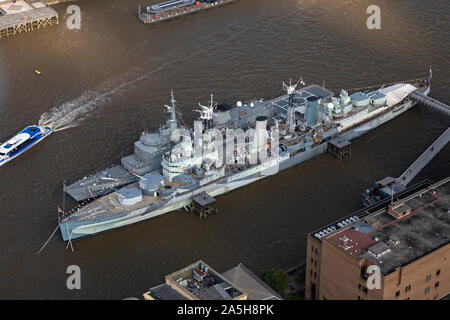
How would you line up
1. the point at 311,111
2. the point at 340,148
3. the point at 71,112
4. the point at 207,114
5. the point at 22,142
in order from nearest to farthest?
1. the point at 207,114
2. the point at 340,148
3. the point at 22,142
4. the point at 311,111
5. the point at 71,112

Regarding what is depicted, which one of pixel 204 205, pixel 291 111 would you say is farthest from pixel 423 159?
pixel 204 205

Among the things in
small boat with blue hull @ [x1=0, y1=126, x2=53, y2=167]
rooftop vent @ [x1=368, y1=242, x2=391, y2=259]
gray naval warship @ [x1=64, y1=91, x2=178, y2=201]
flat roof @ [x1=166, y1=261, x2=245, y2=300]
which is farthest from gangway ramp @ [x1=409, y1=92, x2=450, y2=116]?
flat roof @ [x1=166, y1=261, x2=245, y2=300]

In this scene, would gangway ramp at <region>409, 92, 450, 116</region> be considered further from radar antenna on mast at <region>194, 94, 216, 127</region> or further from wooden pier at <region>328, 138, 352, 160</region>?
radar antenna on mast at <region>194, 94, 216, 127</region>

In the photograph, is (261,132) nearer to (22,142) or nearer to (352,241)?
(352,241)

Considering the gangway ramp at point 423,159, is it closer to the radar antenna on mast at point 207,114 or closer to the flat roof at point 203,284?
the radar antenna on mast at point 207,114

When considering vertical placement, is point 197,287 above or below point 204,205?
above

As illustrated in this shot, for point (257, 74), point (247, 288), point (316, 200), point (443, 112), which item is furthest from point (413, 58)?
point (247, 288)
